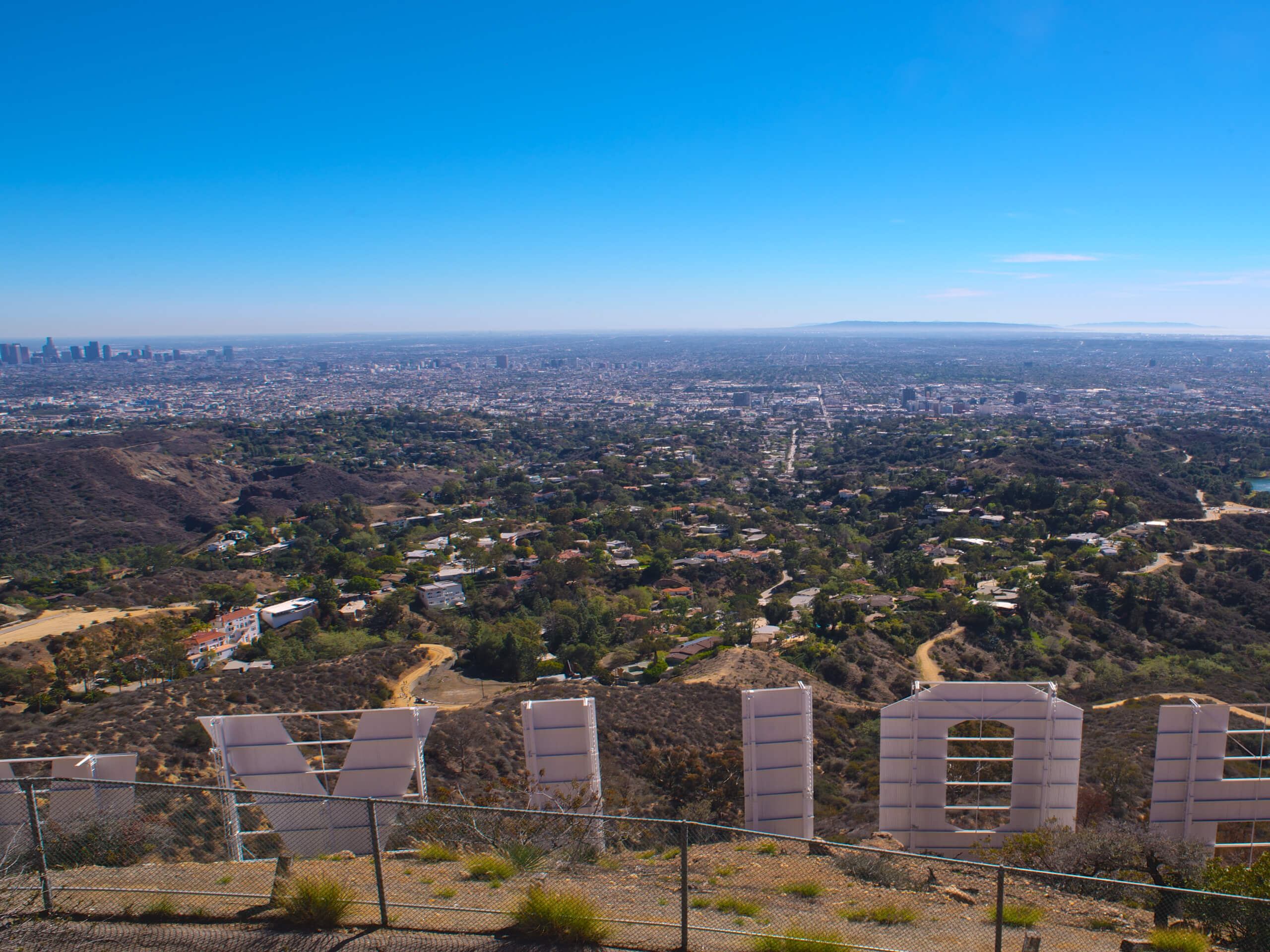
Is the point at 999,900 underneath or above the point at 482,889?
above

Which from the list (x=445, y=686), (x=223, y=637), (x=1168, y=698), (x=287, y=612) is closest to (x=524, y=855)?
(x=445, y=686)

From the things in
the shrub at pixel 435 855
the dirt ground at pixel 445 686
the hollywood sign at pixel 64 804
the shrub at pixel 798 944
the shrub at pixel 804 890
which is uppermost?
the shrub at pixel 798 944

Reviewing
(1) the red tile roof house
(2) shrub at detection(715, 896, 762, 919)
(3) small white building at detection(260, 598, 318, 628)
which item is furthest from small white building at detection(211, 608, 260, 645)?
(2) shrub at detection(715, 896, 762, 919)

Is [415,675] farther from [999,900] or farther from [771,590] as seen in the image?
[999,900]

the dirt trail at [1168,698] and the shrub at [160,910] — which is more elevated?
the shrub at [160,910]

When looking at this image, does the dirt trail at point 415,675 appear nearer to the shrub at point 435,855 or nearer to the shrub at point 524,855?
the shrub at point 435,855

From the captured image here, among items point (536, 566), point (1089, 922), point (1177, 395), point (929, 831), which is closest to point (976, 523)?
point (536, 566)

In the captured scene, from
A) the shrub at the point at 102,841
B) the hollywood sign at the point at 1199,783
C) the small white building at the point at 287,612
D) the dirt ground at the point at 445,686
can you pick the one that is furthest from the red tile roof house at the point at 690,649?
the shrub at the point at 102,841
